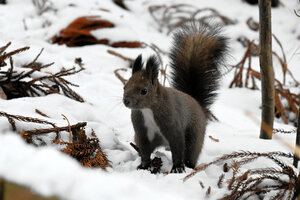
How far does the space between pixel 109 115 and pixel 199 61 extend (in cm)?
80

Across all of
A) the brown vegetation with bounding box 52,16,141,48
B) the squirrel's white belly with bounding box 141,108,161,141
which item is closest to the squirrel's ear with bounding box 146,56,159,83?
the squirrel's white belly with bounding box 141,108,161,141

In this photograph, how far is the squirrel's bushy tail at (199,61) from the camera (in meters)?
2.53

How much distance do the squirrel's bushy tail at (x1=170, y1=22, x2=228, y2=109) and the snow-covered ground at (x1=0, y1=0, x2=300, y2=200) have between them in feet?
0.52

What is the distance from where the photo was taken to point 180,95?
2.19 m

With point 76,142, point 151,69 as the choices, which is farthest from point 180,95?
point 76,142

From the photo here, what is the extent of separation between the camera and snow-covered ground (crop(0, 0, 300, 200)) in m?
0.31

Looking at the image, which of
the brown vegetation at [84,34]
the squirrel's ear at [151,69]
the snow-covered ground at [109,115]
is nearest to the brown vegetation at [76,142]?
the snow-covered ground at [109,115]

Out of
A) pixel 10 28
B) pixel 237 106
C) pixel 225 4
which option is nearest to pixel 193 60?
pixel 237 106

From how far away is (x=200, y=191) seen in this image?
1336 millimetres

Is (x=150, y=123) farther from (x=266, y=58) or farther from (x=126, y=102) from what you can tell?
(x=266, y=58)

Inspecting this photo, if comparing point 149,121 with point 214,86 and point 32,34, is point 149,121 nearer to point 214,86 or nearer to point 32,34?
point 214,86

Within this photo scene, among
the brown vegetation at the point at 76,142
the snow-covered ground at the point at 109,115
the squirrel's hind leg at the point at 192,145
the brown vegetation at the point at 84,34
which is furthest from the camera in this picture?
Answer: the brown vegetation at the point at 84,34

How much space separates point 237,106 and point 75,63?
6.56ft

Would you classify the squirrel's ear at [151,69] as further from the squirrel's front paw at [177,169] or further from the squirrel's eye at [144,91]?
the squirrel's front paw at [177,169]
